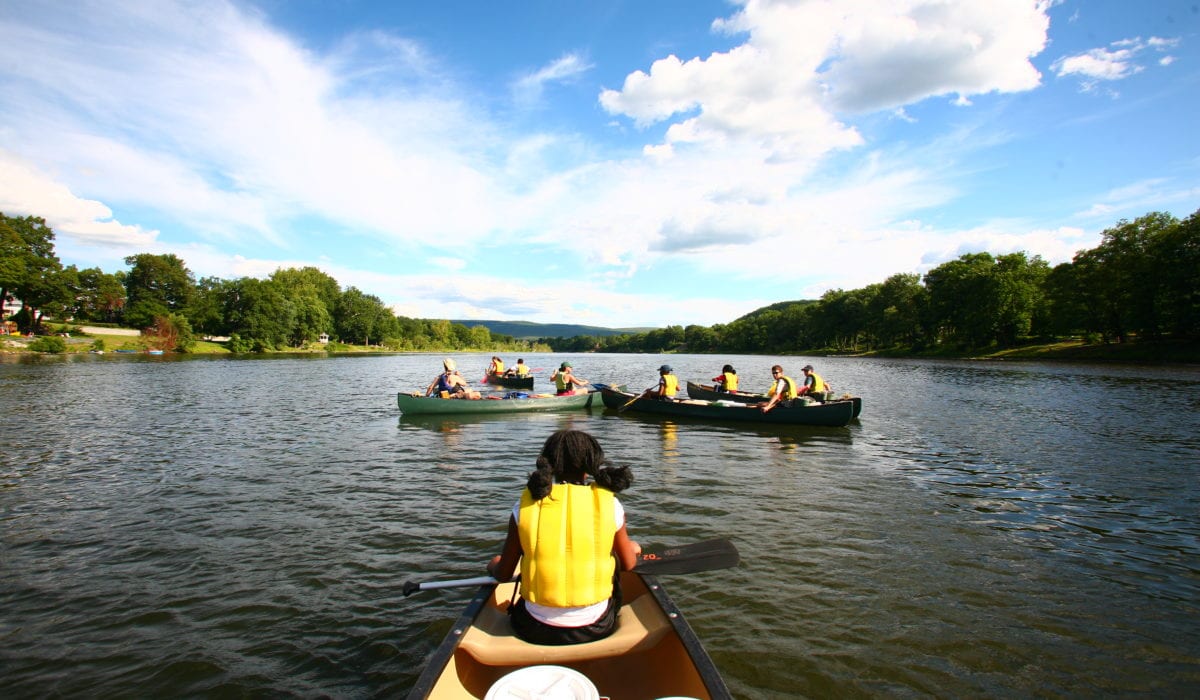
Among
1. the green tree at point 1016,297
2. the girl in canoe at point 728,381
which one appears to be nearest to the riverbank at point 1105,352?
the green tree at point 1016,297

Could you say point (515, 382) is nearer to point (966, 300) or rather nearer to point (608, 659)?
point (608, 659)

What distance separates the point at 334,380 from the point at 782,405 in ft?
104

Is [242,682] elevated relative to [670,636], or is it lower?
lower

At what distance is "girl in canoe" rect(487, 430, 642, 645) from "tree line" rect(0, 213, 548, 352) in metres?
87.1

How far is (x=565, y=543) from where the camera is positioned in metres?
3.75

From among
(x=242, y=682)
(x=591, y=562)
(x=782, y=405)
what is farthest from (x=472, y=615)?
Result: (x=782, y=405)

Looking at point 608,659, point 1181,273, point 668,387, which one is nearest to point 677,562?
point 608,659

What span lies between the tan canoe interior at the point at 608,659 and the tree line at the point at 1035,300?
64590 millimetres

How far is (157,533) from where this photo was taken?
8.02 meters

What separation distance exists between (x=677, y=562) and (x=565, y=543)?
1616 millimetres

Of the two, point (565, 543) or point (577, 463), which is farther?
point (577, 463)

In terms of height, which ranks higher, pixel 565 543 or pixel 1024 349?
pixel 1024 349

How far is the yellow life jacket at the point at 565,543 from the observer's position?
3748 mm

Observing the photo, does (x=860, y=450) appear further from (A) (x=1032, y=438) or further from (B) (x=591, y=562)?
(B) (x=591, y=562)
